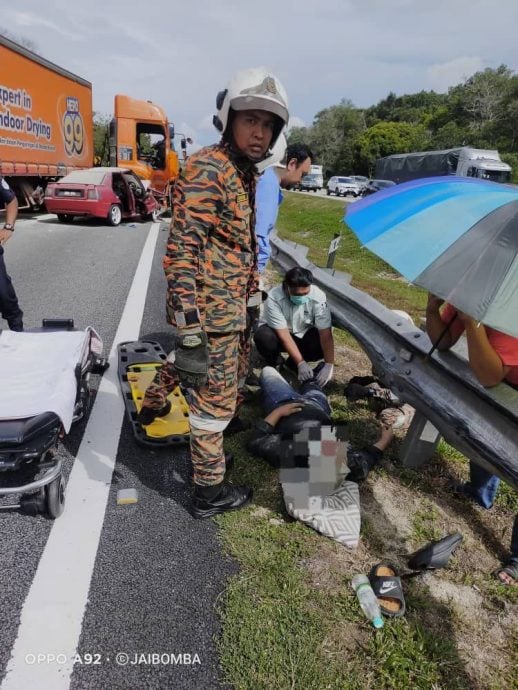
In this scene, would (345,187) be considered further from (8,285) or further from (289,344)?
(8,285)

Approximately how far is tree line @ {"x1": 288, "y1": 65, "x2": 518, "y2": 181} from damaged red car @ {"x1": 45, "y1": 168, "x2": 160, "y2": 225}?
2564cm

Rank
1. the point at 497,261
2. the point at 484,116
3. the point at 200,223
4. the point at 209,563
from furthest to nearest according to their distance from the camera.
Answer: the point at 484,116 < the point at 209,563 < the point at 200,223 < the point at 497,261

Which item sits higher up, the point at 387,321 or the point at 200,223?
the point at 200,223

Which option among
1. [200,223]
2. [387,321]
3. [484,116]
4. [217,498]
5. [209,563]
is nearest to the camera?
[200,223]

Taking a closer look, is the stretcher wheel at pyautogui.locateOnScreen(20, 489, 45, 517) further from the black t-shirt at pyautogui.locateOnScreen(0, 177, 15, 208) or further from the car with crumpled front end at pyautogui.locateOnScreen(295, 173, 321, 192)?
the car with crumpled front end at pyautogui.locateOnScreen(295, 173, 321, 192)

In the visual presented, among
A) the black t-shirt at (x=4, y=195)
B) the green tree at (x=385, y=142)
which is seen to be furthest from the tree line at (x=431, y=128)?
the black t-shirt at (x=4, y=195)

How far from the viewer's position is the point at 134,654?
1725 mm

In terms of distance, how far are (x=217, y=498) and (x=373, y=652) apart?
100 cm

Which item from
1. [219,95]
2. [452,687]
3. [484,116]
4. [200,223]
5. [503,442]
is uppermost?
[484,116]

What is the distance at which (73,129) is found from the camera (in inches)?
599

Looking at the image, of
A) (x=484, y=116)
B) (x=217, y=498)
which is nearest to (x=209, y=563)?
(x=217, y=498)

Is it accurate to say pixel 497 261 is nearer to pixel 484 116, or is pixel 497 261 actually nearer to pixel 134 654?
pixel 134 654

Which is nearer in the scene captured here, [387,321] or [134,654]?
[134,654]

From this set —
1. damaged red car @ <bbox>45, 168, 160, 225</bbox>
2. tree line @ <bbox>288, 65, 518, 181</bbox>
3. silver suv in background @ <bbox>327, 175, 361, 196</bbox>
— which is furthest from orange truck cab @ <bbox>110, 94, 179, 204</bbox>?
silver suv in background @ <bbox>327, 175, 361, 196</bbox>
